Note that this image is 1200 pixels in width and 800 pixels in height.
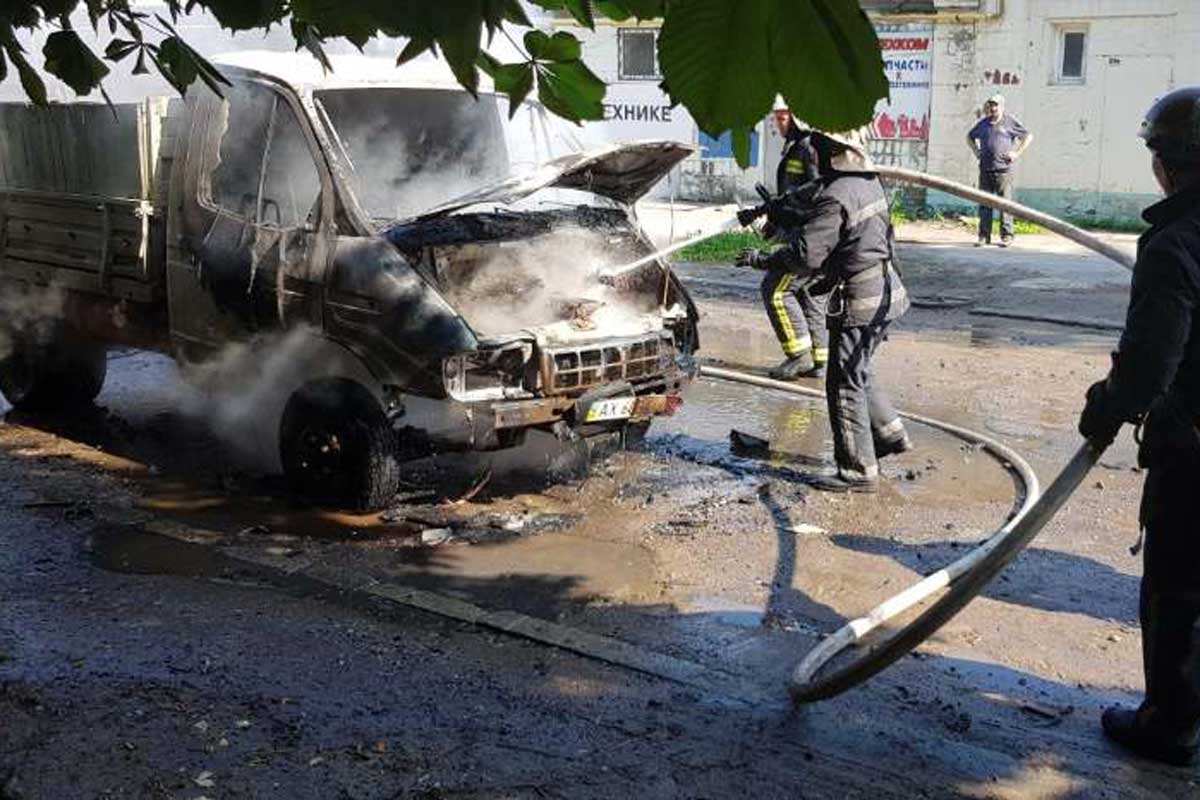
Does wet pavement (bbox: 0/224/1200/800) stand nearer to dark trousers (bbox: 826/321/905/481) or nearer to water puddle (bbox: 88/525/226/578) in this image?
water puddle (bbox: 88/525/226/578)

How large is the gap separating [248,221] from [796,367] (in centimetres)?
450

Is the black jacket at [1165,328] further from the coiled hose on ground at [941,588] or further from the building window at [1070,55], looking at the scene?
the building window at [1070,55]

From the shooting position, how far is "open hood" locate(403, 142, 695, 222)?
5984mm

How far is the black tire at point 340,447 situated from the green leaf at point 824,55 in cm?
490

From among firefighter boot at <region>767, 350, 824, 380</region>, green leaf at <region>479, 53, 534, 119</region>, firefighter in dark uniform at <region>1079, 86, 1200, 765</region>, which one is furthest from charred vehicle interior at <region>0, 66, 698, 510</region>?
green leaf at <region>479, 53, 534, 119</region>

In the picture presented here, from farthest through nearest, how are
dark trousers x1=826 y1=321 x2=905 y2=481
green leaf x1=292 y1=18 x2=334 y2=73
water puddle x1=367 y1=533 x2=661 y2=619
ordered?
dark trousers x1=826 y1=321 x2=905 y2=481
water puddle x1=367 y1=533 x2=661 y2=619
green leaf x1=292 y1=18 x2=334 y2=73

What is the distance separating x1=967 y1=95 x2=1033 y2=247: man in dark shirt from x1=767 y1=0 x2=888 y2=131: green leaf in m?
16.3

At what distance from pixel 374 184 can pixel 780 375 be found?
4.03 metres

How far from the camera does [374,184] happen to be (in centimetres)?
656

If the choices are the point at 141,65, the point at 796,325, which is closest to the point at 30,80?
the point at 141,65

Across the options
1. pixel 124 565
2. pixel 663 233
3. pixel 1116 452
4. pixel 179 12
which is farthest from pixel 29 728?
pixel 663 233

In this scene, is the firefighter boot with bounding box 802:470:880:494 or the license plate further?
the firefighter boot with bounding box 802:470:880:494

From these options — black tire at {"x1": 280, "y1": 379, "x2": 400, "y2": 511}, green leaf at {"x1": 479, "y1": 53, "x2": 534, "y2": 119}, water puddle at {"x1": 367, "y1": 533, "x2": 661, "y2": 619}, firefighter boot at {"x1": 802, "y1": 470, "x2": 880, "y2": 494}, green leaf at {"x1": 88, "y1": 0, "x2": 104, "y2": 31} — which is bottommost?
water puddle at {"x1": 367, "y1": 533, "x2": 661, "y2": 619}

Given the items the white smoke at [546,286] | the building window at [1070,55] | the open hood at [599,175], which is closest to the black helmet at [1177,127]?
the open hood at [599,175]
